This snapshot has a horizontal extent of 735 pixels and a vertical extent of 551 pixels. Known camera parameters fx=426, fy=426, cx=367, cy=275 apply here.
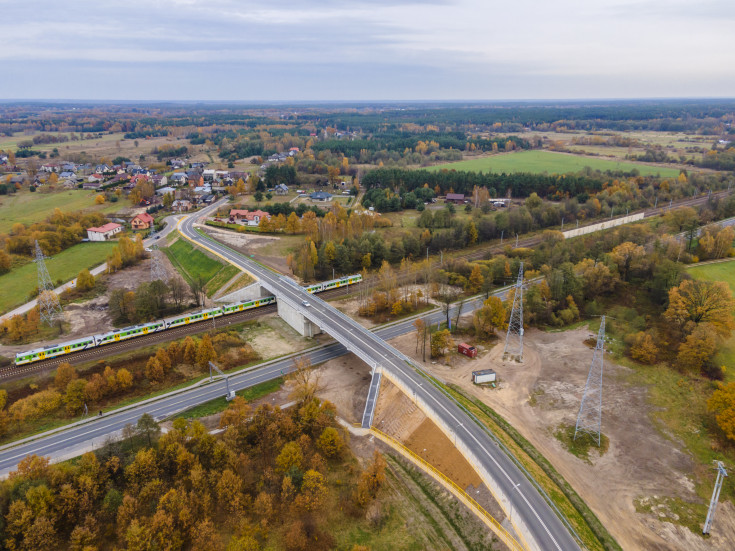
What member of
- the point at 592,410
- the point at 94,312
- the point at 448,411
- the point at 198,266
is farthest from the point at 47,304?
the point at 592,410

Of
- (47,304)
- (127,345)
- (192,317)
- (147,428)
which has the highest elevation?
(147,428)

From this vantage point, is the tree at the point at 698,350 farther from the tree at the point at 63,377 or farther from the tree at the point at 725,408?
the tree at the point at 63,377

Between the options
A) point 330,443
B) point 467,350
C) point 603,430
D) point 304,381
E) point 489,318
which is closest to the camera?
point 330,443

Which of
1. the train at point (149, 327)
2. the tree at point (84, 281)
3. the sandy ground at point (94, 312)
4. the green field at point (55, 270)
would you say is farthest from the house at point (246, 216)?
the tree at point (84, 281)

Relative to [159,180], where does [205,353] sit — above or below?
below

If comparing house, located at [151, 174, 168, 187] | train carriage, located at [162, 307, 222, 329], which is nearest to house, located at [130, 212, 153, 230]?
house, located at [151, 174, 168, 187]

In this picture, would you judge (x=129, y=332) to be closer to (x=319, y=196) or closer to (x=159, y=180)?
(x=319, y=196)

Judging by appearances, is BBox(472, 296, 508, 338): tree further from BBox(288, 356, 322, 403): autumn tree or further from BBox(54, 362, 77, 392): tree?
BBox(54, 362, 77, 392): tree
